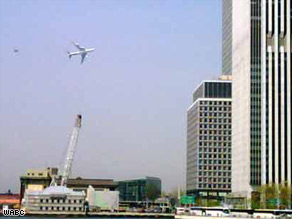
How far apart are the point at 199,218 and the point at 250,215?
1593cm

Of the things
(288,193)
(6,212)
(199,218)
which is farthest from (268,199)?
(6,212)

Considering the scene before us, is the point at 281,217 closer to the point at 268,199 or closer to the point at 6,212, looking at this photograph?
the point at 268,199

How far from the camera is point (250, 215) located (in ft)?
606

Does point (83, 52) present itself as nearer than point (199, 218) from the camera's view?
Yes

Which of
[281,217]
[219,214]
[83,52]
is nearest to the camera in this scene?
[83,52]

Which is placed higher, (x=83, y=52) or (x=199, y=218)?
(x=83, y=52)

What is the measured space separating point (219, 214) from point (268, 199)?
16.2 metres

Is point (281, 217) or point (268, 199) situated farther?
point (268, 199)

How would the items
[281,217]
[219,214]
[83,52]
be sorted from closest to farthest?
1. [83,52]
2. [281,217]
3. [219,214]

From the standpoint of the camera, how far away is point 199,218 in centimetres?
19388

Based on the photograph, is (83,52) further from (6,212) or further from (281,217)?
(281,217)

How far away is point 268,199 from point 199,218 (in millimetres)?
21234

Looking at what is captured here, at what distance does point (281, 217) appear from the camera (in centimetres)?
17400

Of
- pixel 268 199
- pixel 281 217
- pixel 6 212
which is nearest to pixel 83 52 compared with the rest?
pixel 6 212
